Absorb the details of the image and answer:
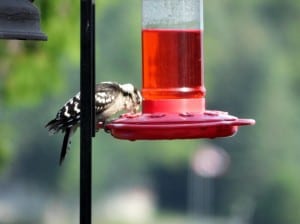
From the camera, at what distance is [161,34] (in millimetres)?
4934

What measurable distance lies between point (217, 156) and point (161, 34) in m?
25.7

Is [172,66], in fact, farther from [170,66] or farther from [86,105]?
[86,105]

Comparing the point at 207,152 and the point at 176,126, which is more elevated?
the point at 176,126

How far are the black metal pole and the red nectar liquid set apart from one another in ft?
2.17

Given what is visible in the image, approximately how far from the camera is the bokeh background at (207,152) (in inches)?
1300

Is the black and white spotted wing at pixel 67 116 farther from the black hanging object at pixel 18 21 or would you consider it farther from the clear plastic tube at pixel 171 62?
the black hanging object at pixel 18 21

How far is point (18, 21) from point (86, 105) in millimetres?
402

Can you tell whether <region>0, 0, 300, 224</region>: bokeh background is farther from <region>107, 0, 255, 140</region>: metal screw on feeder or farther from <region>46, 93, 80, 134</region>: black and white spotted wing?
<region>107, 0, 255, 140</region>: metal screw on feeder

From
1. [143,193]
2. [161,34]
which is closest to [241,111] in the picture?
[143,193]

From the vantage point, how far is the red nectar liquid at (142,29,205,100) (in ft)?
16.1

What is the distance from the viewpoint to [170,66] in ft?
16.1

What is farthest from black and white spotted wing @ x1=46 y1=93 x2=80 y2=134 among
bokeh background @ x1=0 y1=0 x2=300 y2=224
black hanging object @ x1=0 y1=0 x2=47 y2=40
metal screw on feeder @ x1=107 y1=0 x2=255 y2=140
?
bokeh background @ x1=0 y1=0 x2=300 y2=224

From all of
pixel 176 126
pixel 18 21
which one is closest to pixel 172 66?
pixel 176 126

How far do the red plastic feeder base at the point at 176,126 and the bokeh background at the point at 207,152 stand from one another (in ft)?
81.1
